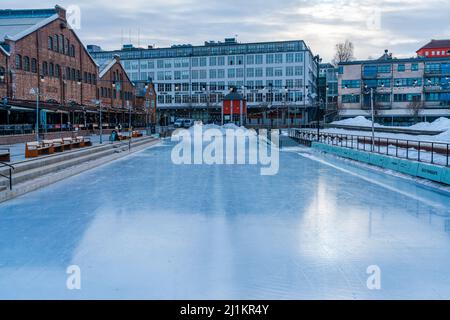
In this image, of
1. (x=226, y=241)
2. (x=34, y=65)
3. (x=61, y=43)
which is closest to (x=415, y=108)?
(x=61, y=43)

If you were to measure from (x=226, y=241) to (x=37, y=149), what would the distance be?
18000 mm

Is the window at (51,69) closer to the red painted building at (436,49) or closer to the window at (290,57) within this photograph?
the window at (290,57)

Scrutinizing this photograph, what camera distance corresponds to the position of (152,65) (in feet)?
352

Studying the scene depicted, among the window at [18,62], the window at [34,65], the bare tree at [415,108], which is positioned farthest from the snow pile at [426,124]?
the window at [18,62]

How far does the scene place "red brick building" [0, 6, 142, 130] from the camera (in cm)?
3950

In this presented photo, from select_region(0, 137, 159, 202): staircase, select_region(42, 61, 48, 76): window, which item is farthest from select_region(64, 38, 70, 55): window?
select_region(0, 137, 159, 202): staircase

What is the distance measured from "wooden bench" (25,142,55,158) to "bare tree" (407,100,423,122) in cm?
6271

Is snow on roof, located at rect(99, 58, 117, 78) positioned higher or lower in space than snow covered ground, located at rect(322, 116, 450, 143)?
higher

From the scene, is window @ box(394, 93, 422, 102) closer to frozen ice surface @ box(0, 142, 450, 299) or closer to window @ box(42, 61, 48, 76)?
window @ box(42, 61, 48, 76)

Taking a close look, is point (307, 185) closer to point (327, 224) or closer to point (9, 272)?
point (327, 224)

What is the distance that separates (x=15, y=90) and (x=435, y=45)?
117m

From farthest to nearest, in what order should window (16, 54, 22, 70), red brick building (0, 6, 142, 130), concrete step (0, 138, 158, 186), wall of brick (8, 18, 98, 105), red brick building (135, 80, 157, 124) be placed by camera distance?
1. red brick building (135, 80, 157, 124)
2. wall of brick (8, 18, 98, 105)
3. window (16, 54, 22, 70)
4. red brick building (0, 6, 142, 130)
5. concrete step (0, 138, 158, 186)
